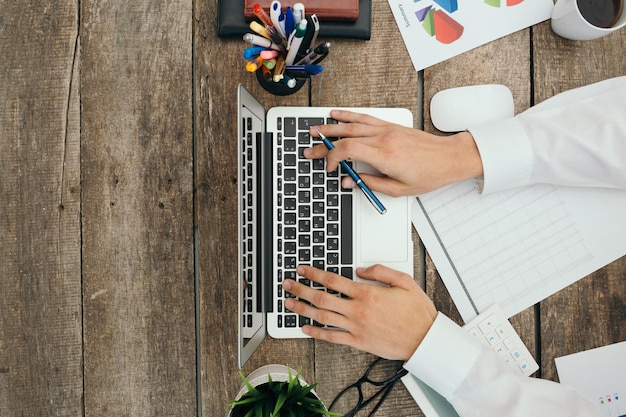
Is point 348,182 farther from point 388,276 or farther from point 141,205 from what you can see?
point 141,205

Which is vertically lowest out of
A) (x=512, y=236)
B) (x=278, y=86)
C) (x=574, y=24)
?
(x=512, y=236)

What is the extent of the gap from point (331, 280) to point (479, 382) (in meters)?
0.28

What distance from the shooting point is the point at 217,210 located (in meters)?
0.89

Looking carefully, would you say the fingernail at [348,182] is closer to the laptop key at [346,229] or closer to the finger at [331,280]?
the laptop key at [346,229]

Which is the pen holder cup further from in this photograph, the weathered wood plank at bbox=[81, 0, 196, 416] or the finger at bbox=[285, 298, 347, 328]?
the finger at bbox=[285, 298, 347, 328]

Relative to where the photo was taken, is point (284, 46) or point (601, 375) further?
point (601, 375)

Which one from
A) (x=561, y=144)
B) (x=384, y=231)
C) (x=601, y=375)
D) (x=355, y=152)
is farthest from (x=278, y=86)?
(x=601, y=375)

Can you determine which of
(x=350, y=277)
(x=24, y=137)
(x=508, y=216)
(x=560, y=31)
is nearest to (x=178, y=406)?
(x=350, y=277)

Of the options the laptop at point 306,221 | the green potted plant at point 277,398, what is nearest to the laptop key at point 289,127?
the laptop at point 306,221

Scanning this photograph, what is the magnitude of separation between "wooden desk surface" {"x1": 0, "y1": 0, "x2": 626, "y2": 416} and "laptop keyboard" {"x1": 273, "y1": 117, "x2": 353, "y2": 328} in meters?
0.10

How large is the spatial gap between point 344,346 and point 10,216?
638 millimetres

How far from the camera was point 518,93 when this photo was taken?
0.91 metres

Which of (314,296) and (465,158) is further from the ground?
(465,158)

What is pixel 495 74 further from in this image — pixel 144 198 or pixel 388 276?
pixel 144 198
